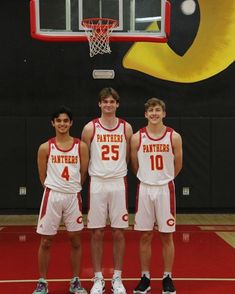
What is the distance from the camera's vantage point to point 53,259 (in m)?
6.18

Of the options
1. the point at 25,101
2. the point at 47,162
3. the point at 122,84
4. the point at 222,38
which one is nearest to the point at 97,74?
the point at 122,84

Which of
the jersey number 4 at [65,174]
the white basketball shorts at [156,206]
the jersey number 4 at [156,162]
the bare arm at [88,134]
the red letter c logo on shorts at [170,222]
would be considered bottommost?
the red letter c logo on shorts at [170,222]

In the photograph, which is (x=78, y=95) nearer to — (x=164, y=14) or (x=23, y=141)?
(x=23, y=141)

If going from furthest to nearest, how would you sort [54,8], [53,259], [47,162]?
[54,8], [53,259], [47,162]

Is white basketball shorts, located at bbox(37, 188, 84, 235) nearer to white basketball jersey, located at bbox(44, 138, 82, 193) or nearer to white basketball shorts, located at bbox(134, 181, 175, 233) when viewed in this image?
white basketball jersey, located at bbox(44, 138, 82, 193)

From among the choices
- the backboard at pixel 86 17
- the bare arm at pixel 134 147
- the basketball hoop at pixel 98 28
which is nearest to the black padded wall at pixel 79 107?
the backboard at pixel 86 17

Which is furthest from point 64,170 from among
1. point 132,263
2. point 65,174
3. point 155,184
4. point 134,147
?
point 132,263

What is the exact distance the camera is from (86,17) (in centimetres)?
728

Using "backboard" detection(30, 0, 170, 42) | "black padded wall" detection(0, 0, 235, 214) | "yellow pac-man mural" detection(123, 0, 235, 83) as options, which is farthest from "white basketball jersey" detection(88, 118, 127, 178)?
"yellow pac-man mural" detection(123, 0, 235, 83)

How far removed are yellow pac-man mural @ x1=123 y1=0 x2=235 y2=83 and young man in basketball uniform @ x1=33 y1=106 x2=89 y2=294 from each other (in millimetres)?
5935

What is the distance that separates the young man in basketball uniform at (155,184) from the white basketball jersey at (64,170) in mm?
606

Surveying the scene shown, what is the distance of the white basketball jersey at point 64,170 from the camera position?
4.63 meters

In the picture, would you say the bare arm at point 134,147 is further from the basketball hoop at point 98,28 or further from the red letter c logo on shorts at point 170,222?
the basketball hoop at point 98,28

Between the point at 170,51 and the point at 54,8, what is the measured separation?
379 centimetres
